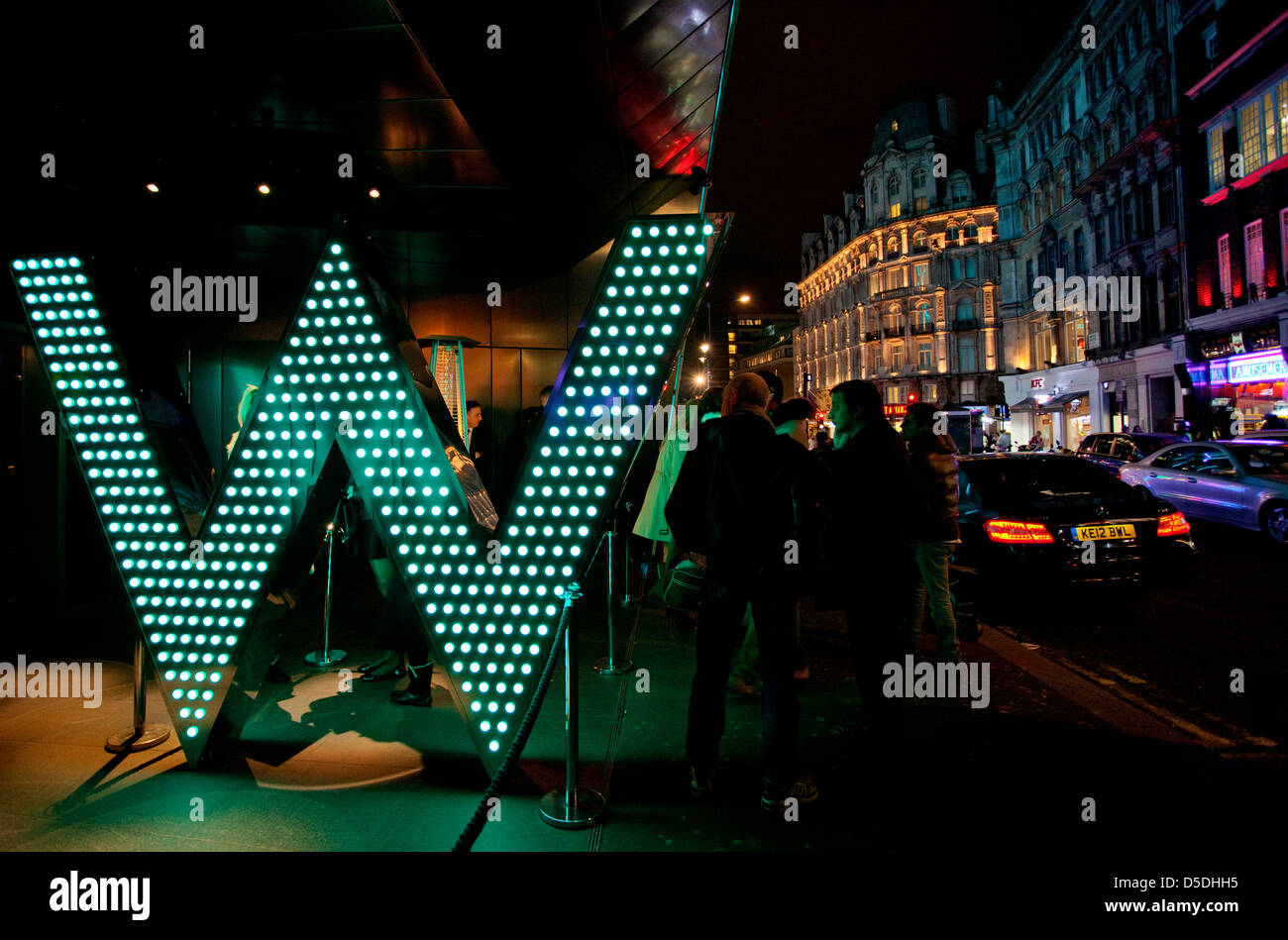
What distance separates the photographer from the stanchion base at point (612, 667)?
5477 mm

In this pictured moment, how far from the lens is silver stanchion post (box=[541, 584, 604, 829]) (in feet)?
10.4

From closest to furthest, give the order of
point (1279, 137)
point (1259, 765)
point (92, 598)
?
point (1259, 765)
point (92, 598)
point (1279, 137)

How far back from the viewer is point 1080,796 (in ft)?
11.0

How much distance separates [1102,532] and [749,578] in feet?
16.5

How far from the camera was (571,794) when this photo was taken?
10.7ft

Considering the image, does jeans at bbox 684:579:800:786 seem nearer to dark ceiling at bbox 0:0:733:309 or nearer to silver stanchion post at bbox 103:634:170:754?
dark ceiling at bbox 0:0:733:309

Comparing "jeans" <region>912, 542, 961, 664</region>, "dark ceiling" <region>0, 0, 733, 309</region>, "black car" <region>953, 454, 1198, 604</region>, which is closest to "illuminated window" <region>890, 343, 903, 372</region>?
"black car" <region>953, 454, 1198, 604</region>

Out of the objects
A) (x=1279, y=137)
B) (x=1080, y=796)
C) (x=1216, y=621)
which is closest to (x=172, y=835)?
(x=1080, y=796)

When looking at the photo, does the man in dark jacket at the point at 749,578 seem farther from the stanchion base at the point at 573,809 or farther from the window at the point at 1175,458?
the window at the point at 1175,458

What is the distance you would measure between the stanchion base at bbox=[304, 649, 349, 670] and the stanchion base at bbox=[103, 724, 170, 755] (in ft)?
4.46

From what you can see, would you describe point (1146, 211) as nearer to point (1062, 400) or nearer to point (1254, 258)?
point (1254, 258)

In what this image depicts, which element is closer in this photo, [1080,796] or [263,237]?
[1080,796]
